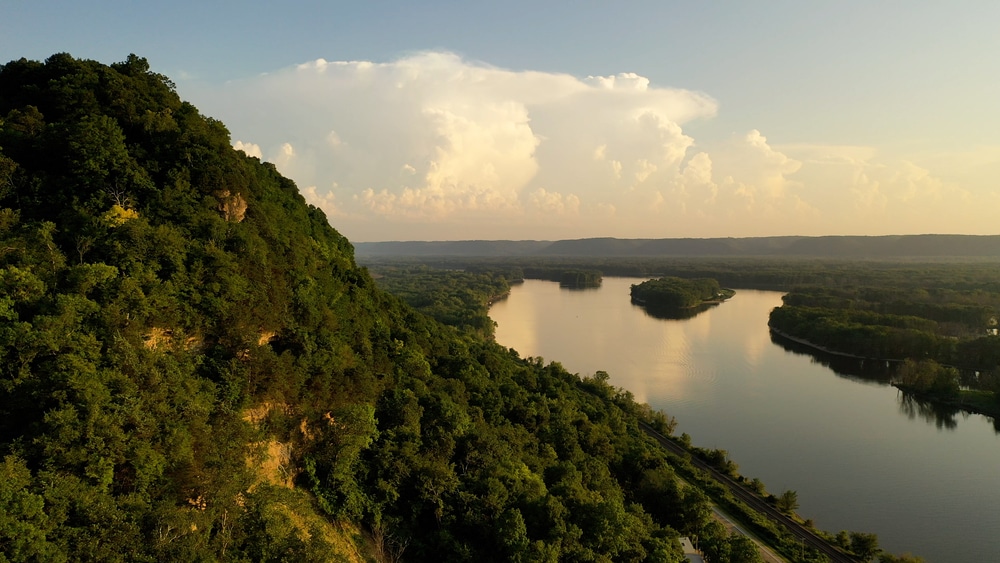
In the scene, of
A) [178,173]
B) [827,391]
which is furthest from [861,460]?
[178,173]

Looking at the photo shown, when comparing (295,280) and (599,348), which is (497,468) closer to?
(295,280)

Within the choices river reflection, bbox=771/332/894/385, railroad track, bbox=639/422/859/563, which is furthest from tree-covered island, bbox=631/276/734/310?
railroad track, bbox=639/422/859/563

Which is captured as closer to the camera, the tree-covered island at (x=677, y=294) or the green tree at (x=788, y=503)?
the green tree at (x=788, y=503)

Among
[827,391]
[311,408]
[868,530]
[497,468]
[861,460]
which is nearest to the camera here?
[311,408]

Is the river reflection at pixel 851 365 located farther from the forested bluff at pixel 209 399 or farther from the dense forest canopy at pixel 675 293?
the forested bluff at pixel 209 399

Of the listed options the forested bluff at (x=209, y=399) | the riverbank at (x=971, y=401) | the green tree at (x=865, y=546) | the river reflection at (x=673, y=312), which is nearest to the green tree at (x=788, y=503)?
the forested bluff at (x=209, y=399)

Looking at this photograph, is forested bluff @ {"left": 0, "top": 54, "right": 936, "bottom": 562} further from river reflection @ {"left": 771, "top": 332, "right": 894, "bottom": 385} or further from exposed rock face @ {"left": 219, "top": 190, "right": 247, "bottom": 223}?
river reflection @ {"left": 771, "top": 332, "right": 894, "bottom": 385}
